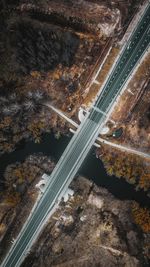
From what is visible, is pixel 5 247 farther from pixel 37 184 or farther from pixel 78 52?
pixel 78 52

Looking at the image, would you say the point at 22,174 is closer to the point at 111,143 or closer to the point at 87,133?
the point at 87,133

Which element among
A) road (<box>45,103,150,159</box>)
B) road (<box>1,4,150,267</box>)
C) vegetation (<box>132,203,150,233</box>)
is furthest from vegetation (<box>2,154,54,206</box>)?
vegetation (<box>132,203,150,233</box>)

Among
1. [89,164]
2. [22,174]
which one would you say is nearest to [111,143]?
[89,164]

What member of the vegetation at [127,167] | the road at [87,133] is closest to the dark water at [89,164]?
the vegetation at [127,167]

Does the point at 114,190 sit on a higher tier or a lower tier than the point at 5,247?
higher

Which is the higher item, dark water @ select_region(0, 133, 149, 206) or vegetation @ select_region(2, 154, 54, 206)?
dark water @ select_region(0, 133, 149, 206)

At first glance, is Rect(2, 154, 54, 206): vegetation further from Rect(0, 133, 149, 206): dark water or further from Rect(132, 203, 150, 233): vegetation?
Rect(132, 203, 150, 233): vegetation

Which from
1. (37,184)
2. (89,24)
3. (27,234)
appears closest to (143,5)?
(89,24)
